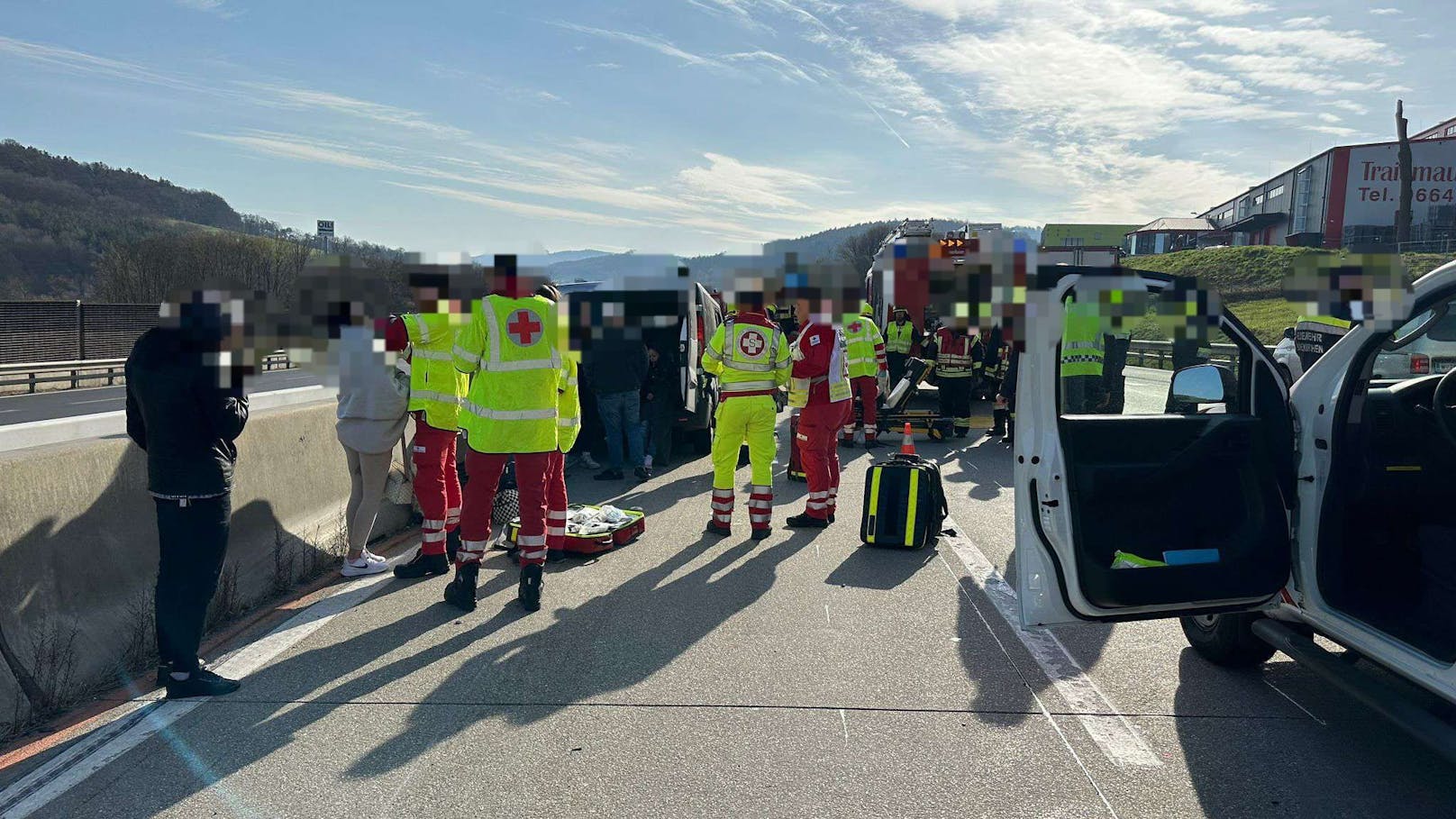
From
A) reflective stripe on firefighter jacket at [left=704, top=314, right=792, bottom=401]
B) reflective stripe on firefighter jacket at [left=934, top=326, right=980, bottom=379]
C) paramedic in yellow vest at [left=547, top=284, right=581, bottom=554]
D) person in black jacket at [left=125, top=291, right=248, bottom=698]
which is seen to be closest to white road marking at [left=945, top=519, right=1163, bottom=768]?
reflective stripe on firefighter jacket at [left=704, top=314, right=792, bottom=401]

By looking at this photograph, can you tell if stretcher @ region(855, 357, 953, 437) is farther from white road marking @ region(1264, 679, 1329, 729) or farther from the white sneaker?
white road marking @ region(1264, 679, 1329, 729)

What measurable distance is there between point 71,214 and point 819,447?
10645 centimetres

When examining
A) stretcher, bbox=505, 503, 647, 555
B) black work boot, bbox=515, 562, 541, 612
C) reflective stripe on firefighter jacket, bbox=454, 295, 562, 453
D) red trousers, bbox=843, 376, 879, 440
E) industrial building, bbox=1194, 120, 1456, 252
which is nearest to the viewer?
reflective stripe on firefighter jacket, bbox=454, 295, 562, 453

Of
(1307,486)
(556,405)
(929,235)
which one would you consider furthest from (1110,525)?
(929,235)

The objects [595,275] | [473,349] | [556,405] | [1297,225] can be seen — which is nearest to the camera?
[473,349]

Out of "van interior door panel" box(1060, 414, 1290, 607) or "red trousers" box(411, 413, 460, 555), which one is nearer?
→ "van interior door panel" box(1060, 414, 1290, 607)

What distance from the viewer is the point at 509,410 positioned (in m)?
5.17

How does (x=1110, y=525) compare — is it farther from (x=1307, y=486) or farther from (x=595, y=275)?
(x=595, y=275)

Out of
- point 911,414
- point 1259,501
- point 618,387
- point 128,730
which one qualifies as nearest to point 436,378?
point 128,730

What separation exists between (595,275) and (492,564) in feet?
17.0

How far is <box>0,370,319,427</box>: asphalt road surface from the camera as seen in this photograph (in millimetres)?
16331

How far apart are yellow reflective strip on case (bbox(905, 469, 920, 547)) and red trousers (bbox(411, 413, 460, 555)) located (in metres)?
3.37

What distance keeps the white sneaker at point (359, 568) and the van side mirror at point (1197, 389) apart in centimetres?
494

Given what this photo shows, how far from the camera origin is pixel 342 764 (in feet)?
10.9
